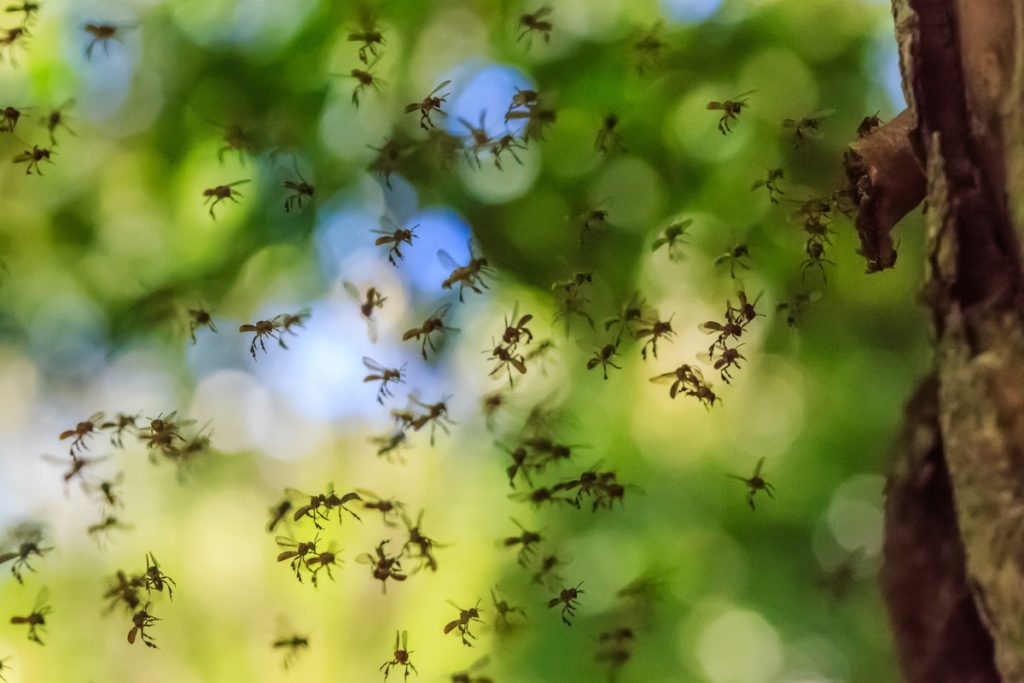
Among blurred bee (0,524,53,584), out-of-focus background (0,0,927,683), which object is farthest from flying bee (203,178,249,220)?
blurred bee (0,524,53,584)

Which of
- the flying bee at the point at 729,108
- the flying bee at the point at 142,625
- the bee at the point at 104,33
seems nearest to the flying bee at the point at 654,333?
the flying bee at the point at 729,108

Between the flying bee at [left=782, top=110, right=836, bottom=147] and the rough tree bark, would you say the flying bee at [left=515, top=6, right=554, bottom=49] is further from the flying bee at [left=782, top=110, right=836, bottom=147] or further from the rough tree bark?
the rough tree bark

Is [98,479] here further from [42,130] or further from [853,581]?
[853,581]

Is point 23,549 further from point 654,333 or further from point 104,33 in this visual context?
point 654,333

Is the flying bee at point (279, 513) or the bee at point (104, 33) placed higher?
the bee at point (104, 33)

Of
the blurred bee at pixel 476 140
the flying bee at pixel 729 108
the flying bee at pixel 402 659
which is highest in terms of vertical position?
the blurred bee at pixel 476 140

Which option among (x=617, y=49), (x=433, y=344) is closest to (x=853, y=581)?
(x=433, y=344)

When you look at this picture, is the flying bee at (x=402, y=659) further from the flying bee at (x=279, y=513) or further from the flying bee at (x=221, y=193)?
the flying bee at (x=221, y=193)
